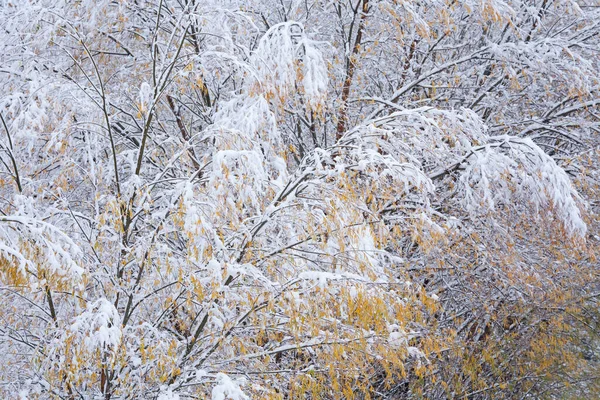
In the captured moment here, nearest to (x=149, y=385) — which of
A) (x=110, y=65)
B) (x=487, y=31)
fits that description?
(x=110, y=65)

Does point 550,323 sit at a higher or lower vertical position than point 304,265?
lower

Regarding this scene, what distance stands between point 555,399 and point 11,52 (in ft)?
27.5

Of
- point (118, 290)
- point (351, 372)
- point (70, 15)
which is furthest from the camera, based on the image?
point (70, 15)

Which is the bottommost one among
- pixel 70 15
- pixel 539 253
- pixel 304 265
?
pixel 539 253

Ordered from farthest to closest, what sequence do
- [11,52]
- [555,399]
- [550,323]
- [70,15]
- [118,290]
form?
[555,399], [550,323], [70,15], [11,52], [118,290]

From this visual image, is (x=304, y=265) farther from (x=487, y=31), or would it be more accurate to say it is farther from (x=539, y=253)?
(x=487, y=31)

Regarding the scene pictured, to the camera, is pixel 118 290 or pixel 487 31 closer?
pixel 118 290

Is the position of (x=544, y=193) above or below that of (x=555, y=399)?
above

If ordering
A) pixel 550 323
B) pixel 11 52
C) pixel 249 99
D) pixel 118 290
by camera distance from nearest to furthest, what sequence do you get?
1. pixel 118 290
2. pixel 249 99
3. pixel 11 52
4. pixel 550 323

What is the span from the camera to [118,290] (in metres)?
4.11

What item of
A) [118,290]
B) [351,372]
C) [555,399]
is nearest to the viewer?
[118,290]

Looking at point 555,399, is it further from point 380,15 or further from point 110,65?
point 110,65

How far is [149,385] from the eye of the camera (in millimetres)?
4543

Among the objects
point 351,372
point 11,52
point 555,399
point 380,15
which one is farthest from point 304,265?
point 555,399
